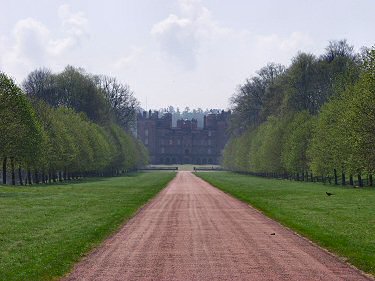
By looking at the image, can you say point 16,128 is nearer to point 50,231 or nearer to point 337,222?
point 50,231

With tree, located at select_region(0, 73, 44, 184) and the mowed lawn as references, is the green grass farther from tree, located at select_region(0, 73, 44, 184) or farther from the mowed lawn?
tree, located at select_region(0, 73, 44, 184)

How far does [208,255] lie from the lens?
20156 millimetres

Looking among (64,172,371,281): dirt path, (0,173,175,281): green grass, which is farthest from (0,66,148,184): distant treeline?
(64,172,371,281): dirt path

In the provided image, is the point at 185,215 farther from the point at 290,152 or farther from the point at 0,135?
the point at 290,152

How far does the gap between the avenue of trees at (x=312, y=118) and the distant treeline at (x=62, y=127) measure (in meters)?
26.9

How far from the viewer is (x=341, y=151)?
233ft

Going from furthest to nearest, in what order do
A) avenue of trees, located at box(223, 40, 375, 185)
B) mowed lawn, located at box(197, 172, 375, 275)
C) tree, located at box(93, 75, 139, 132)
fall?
tree, located at box(93, 75, 139, 132), avenue of trees, located at box(223, 40, 375, 185), mowed lawn, located at box(197, 172, 375, 275)

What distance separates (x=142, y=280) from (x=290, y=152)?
79073mm

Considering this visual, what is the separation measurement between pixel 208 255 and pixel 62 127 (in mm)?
74682

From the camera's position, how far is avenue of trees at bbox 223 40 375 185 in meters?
60.8

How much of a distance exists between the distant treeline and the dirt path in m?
40.1

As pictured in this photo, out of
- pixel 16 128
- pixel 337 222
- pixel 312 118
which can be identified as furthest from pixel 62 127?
pixel 337 222

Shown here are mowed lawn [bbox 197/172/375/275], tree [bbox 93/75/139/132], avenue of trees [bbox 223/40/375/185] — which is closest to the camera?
mowed lawn [bbox 197/172/375/275]

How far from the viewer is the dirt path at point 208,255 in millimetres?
16812
